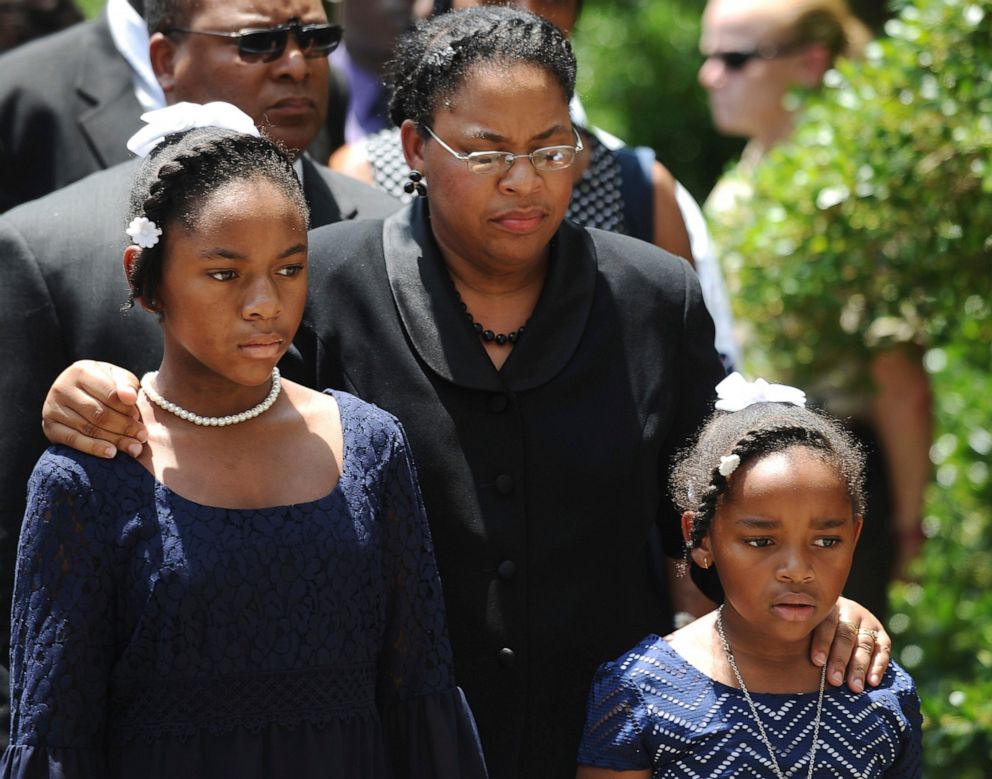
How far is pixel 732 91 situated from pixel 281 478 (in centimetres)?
388

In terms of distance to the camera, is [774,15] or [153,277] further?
[774,15]

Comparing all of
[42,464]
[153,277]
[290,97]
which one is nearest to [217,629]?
[42,464]

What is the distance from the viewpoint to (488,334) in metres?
3.37

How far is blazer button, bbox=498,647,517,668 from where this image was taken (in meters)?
3.25

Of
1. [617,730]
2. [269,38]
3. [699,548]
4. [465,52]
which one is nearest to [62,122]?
[269,38]

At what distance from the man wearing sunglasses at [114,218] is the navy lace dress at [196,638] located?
0.46 metres

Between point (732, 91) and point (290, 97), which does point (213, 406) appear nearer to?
point (290, 97)

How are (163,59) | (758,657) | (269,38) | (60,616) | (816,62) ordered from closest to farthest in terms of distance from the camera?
(60,616)
(758,657)
(269,38)
(163,59)
(816,62)

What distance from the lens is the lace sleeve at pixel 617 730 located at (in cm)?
323

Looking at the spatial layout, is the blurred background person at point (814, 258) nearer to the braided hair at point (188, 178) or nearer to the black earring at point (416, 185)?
the black earring at point (416, 185)

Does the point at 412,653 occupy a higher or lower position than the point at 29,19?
lower

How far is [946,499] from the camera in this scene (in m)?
6.22

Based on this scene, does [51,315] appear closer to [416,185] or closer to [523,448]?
[416,185]

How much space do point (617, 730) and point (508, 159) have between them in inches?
41.9
